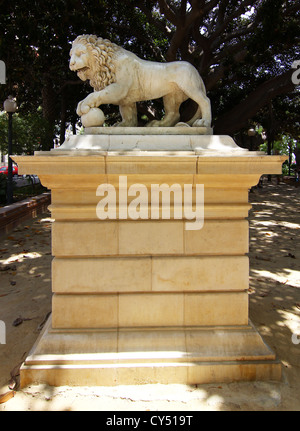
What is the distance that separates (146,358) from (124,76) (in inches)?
98.1

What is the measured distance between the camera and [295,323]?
12.1 feet

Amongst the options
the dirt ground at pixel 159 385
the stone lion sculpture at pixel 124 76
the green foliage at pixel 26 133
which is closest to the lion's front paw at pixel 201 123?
the stone lion sculpture at pixel 124 76

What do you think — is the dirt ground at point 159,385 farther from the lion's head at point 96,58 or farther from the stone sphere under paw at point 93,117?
the lion's head at point 96,58

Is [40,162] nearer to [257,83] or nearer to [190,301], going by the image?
[190,301]

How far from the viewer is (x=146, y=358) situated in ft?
8.66

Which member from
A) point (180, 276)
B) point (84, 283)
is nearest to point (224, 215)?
point (180, 276)

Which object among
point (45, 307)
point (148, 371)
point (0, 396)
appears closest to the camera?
point (0, 396)

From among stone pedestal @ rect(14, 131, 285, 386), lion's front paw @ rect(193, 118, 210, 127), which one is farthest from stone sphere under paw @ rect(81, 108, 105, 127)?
lion's front paw @ rect(193, 118, 210, 127)

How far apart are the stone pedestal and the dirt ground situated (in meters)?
0.11

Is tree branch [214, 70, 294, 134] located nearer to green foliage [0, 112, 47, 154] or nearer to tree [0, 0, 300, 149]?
tree [0, 0, 300, 149]

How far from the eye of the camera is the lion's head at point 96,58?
302cm

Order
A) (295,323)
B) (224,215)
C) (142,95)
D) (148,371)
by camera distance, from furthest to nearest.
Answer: (295,323) < (142,95) < (224,215) < (148,371)

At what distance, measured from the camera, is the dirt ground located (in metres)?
2.41

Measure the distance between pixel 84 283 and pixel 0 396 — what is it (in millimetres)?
1019
